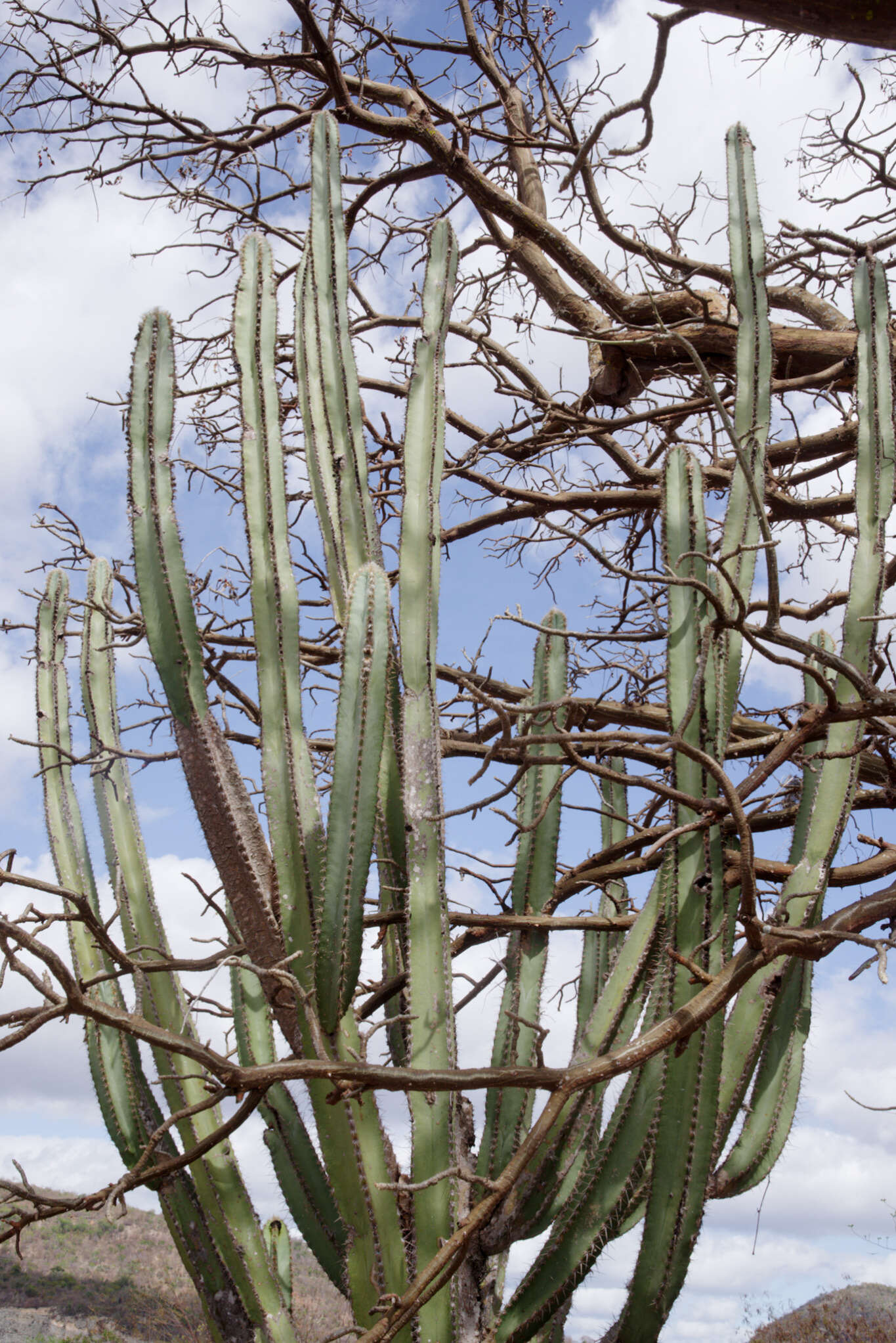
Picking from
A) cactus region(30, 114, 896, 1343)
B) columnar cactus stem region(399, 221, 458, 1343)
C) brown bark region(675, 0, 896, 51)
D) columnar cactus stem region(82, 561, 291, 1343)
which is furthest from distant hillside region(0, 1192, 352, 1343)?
brown bark region(675, 0, 896, 51)

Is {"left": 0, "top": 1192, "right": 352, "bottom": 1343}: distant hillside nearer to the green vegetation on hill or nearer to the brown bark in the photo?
the green vegetation on hill

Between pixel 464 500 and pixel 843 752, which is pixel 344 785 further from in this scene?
pixel 464 500

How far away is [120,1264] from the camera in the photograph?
1092cm

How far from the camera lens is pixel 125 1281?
10016 mm

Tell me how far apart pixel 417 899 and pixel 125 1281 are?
9844mm

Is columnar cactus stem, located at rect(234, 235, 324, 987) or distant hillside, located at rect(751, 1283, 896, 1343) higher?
columnar cactus stem, located at rect(234, 235, 324, 987)

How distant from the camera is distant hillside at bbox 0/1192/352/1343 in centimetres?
823

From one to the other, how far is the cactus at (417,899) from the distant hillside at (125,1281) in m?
4.57

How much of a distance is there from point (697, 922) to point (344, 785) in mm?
823

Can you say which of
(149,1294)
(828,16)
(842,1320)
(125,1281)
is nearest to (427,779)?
(828,16)

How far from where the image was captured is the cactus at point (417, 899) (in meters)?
2.13

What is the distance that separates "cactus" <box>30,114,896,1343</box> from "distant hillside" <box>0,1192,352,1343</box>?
457 centimetres

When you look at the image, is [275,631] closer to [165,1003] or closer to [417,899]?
[417,899]

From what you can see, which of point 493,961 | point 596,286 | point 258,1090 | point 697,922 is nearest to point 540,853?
point 493,961
